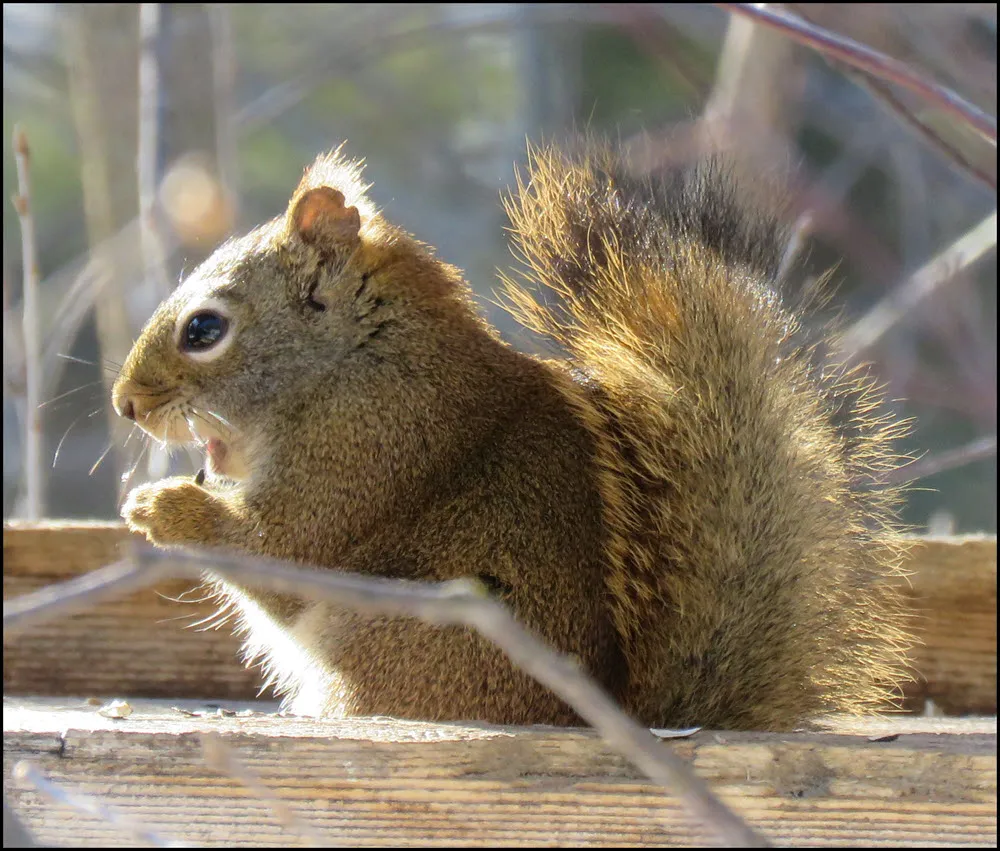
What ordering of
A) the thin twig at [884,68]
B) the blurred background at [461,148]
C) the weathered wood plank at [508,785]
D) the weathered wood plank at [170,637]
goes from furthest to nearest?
1. the blurred background at [461,148]
2. the weathered wood plank at [170,637]
3. the thin twig at [884,68]
4. the weathered wood plank at [508,785]

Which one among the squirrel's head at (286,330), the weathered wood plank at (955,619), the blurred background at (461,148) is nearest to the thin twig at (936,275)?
the blurred background at (461,148)

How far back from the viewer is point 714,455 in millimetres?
1921

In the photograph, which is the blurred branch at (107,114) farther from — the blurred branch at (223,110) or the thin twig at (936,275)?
the thin twig at (936,275)

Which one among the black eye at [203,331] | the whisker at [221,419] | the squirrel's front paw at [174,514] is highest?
the black eye at [203,331]

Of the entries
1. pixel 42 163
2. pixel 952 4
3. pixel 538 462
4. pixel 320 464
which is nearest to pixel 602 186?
pixel 538 462

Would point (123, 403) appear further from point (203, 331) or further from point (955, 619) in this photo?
point (955, 619)

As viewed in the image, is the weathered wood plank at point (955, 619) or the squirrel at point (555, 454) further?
the weathered wood plank at point (955, 619)

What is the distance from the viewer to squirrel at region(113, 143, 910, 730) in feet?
6.19

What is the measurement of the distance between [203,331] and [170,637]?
0.59 metres

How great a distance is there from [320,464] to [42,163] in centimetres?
793

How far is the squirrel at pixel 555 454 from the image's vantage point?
1887 millimetres

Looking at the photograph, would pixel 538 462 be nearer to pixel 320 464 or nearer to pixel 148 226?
pixel 320 464

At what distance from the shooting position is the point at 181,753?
1.46 metres

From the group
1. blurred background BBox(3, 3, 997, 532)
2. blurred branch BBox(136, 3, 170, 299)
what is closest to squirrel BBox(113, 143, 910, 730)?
blurred background BBox(3, 3, 997, 532)
